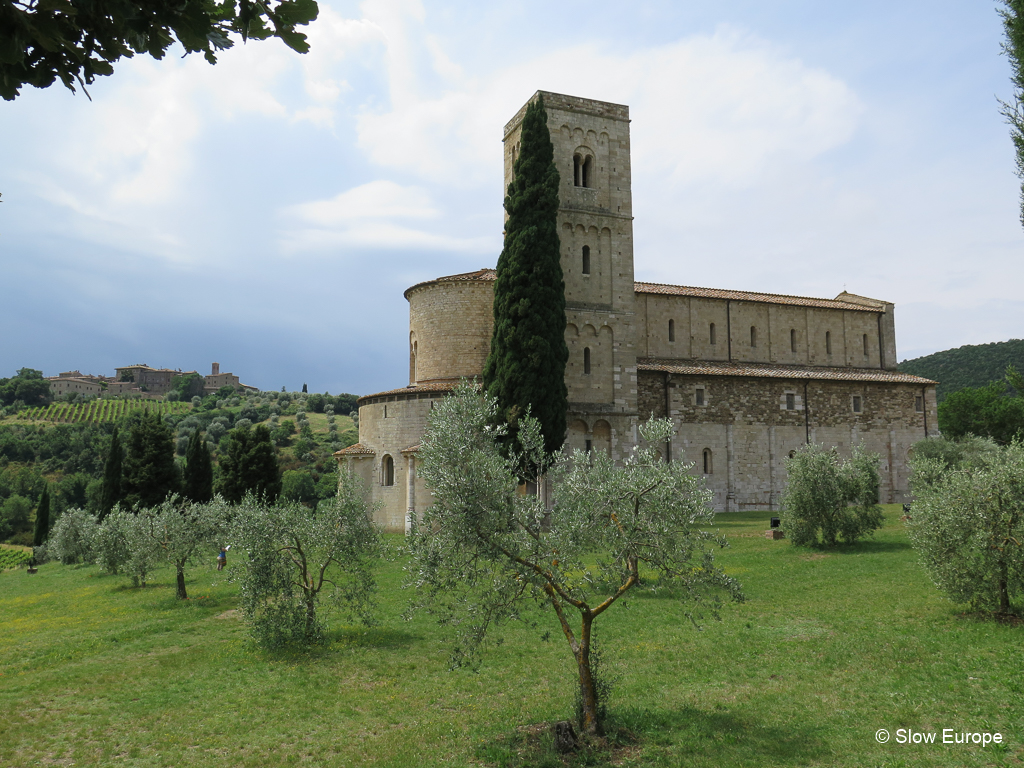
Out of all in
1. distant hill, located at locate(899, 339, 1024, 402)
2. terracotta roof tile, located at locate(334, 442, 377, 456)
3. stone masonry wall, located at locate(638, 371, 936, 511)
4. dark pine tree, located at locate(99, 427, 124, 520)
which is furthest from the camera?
distant hill, located at locate(899, 339, 1024, 402)

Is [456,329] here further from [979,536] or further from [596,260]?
[979,536]

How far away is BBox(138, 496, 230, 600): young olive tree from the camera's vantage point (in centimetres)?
1922

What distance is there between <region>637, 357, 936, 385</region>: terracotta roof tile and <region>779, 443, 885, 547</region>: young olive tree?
1182 centimetres

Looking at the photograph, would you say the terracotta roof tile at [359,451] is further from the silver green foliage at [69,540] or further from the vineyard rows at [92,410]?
the vineyard rows at [92,410]

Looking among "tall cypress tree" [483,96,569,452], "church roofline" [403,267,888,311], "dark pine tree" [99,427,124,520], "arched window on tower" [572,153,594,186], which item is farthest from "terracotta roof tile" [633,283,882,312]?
"dark pine tree" [99,427,124,520]

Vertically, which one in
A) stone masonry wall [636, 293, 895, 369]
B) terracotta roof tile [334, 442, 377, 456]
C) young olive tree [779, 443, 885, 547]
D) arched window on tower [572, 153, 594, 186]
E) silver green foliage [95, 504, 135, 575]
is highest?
arched window on tower [572, 153, 594, 186]

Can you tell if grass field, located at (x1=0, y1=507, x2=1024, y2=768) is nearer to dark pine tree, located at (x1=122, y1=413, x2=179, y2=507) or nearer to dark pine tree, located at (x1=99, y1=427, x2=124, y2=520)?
dark pine tree, located at (x1=122, y1=413, x2=179, y2=507)

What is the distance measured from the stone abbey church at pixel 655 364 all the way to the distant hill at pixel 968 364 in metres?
28.9

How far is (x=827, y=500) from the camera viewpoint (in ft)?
69.2

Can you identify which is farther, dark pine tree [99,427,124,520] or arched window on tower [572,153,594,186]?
dark pine tree [99,427,124,520]

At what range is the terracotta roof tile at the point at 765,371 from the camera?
33.4 m

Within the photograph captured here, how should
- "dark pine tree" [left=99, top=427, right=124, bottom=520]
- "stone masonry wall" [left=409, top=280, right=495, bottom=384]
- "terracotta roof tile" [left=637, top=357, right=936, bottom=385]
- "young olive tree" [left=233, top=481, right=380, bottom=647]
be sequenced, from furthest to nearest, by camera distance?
"dark pine tree" [left=99, top=427, right=124, bottom=520] → "terracotta roof tile" [left=637, top=357, right=936, bottom=385] → "stone masonry wall" [left=409, top=280, right=495, bottom=384] → "young olive tree" [left=233, top=481, right=380, bottom=647]

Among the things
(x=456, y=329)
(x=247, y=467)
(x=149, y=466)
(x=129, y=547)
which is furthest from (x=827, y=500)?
(x=149, y=466)

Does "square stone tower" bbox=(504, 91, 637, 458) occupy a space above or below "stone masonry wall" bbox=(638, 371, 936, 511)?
above
